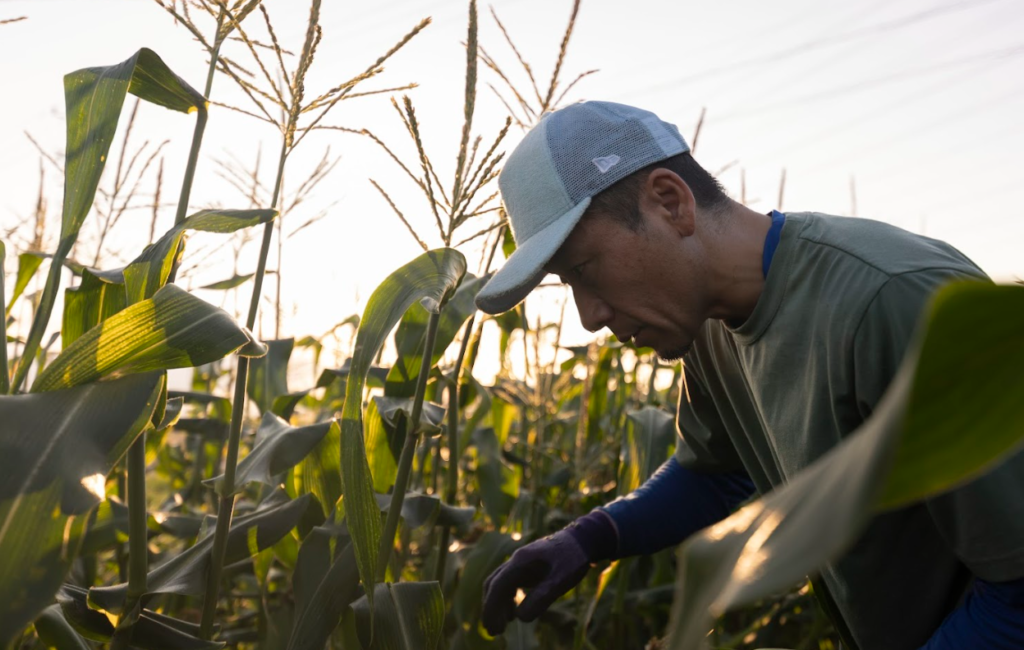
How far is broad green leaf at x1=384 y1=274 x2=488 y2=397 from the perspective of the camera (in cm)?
172

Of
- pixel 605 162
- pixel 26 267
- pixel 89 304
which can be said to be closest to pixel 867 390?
pixel 605 162

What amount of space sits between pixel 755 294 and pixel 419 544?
1.63 m

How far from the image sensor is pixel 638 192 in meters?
1.56

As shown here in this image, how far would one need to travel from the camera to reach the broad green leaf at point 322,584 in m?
1.51

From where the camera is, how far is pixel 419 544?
2799 mm

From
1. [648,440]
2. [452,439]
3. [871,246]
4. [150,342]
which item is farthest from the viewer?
[648,440]

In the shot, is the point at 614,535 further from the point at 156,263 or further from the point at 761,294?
the point at 156,263

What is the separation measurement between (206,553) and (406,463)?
381 mm

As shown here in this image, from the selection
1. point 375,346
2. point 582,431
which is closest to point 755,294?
point 375,346

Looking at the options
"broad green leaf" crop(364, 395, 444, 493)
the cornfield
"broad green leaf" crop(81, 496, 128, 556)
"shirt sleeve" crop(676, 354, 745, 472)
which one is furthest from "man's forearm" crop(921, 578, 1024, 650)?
"broad green leaf" crop(81, 496, 128, 556)

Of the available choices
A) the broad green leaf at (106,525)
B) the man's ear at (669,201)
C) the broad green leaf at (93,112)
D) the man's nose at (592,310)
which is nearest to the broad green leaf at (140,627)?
the broad green leaf at (106,525)

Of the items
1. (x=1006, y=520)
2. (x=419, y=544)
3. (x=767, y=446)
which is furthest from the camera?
(x=419, y=544)

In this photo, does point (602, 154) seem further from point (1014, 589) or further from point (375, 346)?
point (1014, 589)

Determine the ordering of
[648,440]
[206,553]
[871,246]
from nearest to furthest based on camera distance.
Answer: [871,246] → [206,553] → [648,440]
